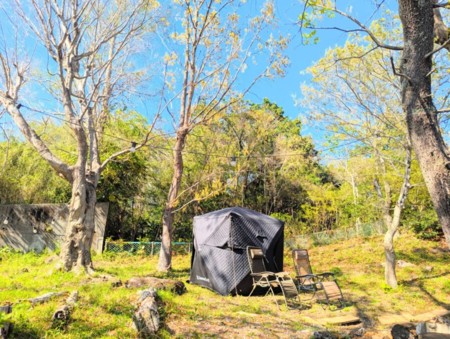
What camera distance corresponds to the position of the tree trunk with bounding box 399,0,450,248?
2.49 meters

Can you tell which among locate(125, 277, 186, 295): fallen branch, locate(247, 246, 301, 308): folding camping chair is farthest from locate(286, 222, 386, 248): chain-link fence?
locate(125, 277, 186, 295): fallen branch

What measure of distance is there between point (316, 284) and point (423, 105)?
18.0 ft

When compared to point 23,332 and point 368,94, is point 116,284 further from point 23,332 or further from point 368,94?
point 368,94

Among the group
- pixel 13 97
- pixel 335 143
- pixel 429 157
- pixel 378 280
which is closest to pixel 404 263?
pixel 378 280

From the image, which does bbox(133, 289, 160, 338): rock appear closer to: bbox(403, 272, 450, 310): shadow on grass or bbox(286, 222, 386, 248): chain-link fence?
bbox(403, 272, 450, 310): shadow on grass

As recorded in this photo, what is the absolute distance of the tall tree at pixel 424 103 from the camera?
2.49 meters

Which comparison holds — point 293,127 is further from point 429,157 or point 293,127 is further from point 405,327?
point 429,157

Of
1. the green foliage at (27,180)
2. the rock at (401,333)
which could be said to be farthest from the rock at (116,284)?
the green foliage at (27,180)

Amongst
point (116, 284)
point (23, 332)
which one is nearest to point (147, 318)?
point (23, 332)

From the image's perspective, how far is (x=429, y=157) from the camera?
256 cm

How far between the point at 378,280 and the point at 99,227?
940cm

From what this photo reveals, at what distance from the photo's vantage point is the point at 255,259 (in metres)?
7.44

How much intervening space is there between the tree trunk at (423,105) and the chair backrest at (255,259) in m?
5.18

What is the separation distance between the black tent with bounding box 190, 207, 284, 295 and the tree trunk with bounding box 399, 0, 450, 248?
5373mm
